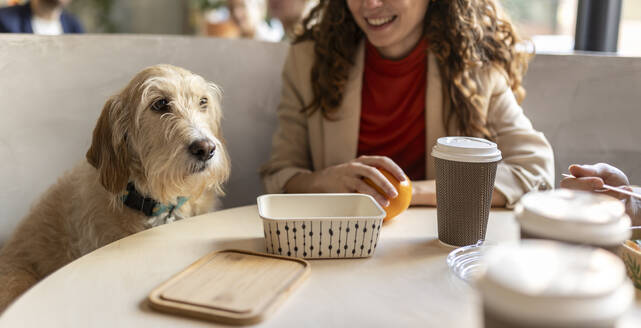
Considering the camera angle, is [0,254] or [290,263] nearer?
[290,263]

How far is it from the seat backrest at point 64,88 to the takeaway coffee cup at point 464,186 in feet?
3.71

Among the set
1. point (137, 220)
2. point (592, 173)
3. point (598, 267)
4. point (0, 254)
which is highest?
point (598, 267)

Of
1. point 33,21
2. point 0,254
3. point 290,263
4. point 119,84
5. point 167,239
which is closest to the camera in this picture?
point 290,263

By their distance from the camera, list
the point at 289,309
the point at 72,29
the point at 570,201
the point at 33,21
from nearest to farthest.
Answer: the point at 570,201 → the point at 289,309 → the point at 33,21 → the point at 72,29

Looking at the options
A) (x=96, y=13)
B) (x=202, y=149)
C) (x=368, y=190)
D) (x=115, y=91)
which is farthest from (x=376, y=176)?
(x=96, y=13)

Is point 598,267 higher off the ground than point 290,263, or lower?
higher

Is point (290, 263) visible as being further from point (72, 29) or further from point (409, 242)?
point (72, 29)

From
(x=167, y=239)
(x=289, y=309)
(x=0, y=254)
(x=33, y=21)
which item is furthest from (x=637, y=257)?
(x=33, y=21)

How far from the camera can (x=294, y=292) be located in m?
0.82

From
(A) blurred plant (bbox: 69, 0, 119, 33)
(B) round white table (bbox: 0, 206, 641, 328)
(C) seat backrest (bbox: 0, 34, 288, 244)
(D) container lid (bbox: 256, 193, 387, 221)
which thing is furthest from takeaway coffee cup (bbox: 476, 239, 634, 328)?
(A) blurred plant (bbox: 69, 0, 119, 33)

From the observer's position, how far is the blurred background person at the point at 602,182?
3.30 ft

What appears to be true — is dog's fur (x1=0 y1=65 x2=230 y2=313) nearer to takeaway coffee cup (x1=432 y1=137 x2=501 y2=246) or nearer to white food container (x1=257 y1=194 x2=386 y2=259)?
white food container (x1=257 y1=194 x2=386 y2=259)

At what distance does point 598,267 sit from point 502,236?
670mm

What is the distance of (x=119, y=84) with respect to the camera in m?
1.77
